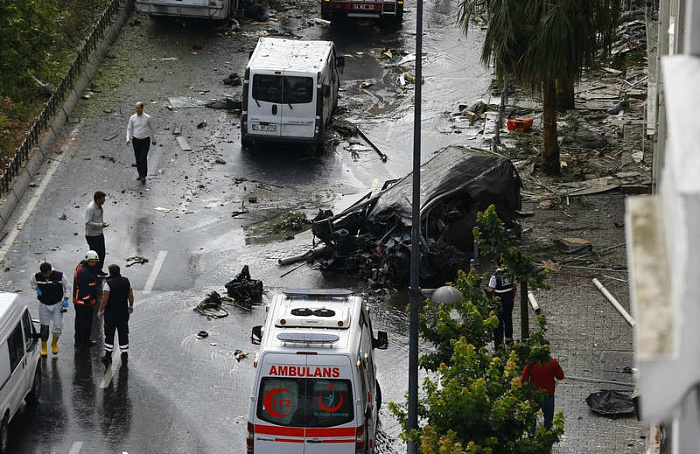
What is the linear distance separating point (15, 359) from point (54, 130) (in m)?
12.3

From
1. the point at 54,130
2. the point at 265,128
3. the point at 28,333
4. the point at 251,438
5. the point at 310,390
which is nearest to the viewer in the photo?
the point at 310,390

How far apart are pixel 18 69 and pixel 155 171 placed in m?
4.45

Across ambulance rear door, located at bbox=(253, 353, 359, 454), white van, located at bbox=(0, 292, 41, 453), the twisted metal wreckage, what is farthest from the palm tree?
ambulance rear door, located at bbox=(253, 353, 359, 454)

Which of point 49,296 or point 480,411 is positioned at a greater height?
point 480,411

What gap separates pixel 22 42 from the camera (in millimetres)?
25578

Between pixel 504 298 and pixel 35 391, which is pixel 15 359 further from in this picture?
pixel 504 298

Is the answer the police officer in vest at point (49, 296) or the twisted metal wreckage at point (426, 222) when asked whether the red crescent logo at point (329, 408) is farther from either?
the twisted metal wreckage at point (426, 222)

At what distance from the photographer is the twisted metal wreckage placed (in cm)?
1888

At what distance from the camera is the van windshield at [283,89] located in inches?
962

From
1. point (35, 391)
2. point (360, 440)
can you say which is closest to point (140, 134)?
point (35, 391)

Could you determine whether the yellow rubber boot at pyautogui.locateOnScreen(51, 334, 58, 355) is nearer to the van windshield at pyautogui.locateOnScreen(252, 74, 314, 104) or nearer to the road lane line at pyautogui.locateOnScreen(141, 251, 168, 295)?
the road lane line at pyautogui.locateOnScreen(141, 251, 168, 295)

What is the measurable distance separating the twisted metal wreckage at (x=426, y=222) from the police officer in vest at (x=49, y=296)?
15.3 feet

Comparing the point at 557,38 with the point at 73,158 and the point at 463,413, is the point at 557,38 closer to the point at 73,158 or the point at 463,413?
the point at 73,158

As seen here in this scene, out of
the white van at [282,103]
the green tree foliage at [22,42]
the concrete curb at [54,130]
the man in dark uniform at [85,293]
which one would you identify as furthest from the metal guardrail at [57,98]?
the man in dark uniform at [85,293]
